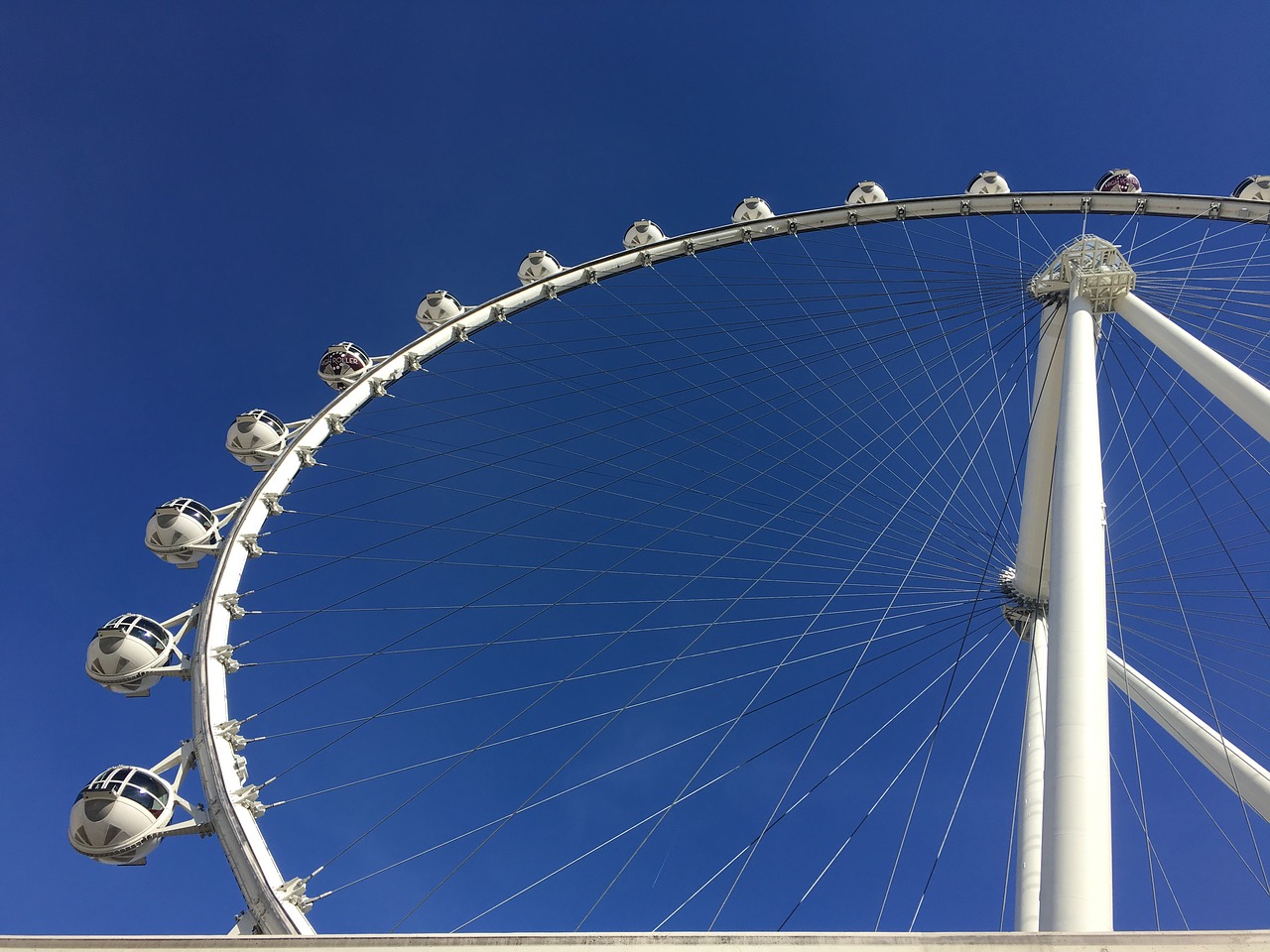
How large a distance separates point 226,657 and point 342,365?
7.86 metres

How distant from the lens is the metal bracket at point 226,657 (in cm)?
1259

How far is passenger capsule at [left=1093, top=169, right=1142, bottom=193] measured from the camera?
21.5 m

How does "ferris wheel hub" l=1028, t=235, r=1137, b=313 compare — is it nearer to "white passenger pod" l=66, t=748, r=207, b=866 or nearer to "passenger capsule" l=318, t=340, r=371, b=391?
"passenger capsule" l=318, t=340, r=371, b=391

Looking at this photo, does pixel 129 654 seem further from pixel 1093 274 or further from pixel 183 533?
pixel 1093 274

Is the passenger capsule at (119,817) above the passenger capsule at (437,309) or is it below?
below

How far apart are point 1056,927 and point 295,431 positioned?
15.0m

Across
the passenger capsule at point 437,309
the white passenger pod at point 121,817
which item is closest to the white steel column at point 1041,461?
the passenger capsule at point 437,309

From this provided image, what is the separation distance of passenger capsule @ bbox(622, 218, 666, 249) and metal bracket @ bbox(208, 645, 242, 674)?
14.3 metres

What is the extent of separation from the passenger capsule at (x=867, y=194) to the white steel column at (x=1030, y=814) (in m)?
12.0

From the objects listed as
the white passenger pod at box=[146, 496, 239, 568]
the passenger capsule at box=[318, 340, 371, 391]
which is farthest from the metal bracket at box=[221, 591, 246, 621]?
the passenger capsule at box=[318, 340, 371, 391]

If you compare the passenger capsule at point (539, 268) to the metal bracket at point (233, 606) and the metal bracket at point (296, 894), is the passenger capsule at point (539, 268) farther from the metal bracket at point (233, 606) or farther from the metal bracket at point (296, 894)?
the metal bracket at point (296, 894)

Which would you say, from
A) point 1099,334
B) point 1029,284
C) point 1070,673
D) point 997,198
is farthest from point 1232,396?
point 997,198

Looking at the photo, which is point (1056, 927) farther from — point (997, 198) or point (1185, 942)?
point (997, 198)

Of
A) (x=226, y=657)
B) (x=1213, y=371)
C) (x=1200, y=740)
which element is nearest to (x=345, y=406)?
(x=226, y=657)
